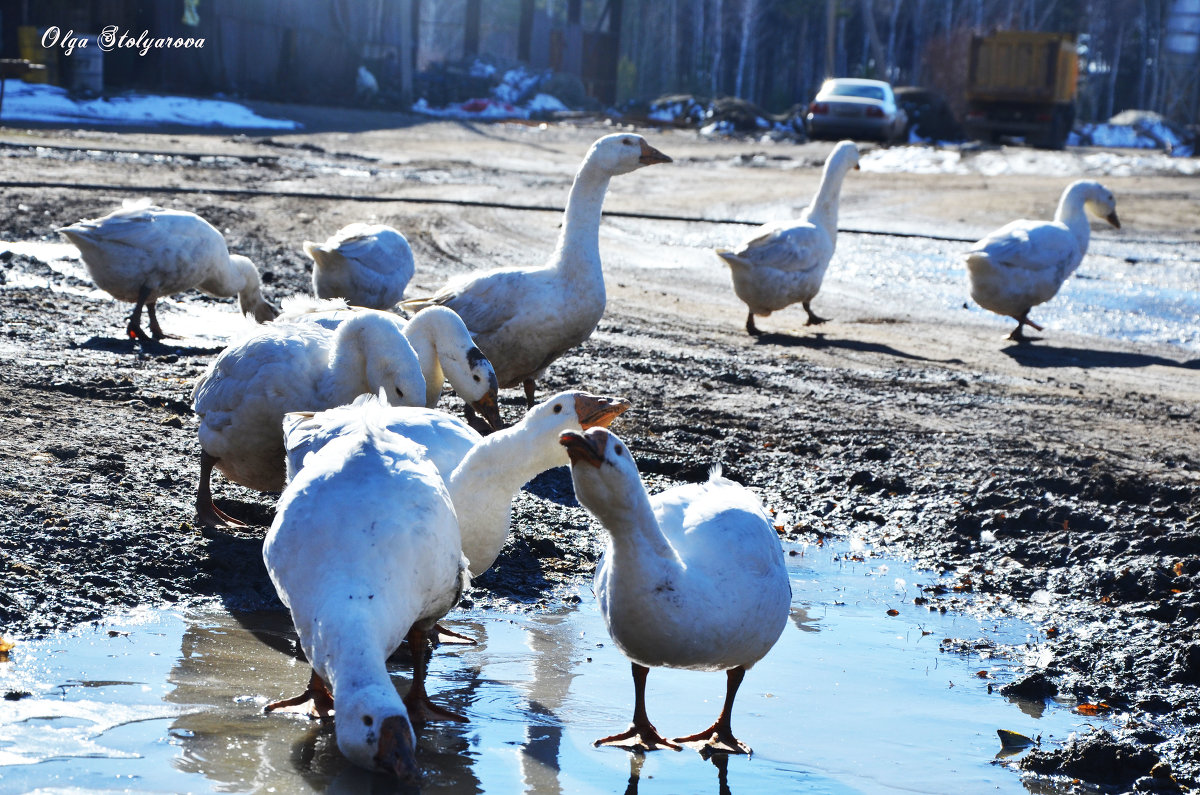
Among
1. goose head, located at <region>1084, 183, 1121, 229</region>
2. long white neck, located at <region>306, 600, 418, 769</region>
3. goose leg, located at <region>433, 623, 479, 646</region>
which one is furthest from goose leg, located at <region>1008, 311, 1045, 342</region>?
long white neck, located at <region>306, 600, 418, 769</region>

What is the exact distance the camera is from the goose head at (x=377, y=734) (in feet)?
10.5

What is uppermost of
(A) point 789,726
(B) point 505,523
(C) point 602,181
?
(C) point 602,181

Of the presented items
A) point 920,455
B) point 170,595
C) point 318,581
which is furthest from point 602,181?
point 318,581

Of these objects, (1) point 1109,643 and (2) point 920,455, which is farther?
(2) point 920,455

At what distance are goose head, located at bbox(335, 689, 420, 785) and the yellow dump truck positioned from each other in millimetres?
37475

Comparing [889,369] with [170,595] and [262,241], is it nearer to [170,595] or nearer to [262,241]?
[170,595]

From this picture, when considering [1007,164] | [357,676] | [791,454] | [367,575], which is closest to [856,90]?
[1007,164]

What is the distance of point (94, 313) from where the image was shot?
991 cm

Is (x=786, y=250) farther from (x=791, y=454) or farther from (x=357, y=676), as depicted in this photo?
(x=357, y=676)

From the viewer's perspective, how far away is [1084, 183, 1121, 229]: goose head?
12570 millimetres

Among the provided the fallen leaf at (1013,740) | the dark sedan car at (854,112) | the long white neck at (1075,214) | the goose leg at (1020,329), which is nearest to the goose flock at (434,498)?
the fallen leaf at (1013,740)

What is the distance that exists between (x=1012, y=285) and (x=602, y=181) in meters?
4.58

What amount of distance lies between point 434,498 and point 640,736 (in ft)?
3.35

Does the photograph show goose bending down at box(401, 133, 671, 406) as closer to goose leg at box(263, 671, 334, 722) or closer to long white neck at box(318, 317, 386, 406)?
long white neck at box(318, 317, 386, 406)
